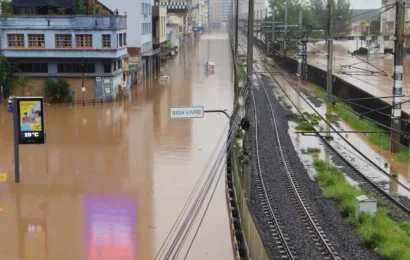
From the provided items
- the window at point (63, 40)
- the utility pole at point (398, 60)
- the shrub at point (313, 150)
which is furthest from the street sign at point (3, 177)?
the window at point (63, 40)

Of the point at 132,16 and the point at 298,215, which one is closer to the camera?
Answer: the point at 298,215

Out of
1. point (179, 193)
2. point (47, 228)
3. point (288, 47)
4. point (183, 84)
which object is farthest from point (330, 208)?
point (288, 47)

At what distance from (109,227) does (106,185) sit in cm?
363

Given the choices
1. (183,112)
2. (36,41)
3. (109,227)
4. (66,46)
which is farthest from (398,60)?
(36,41)

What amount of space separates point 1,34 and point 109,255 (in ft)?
73.9

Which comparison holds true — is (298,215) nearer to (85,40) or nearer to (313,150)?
(313,150)

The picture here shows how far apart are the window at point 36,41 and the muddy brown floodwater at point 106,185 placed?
3.11 m

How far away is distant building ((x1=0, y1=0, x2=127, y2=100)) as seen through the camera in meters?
31.8

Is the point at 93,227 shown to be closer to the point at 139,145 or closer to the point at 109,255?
the point at 109,255

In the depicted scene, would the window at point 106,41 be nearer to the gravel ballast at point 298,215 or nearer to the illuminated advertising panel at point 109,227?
the gravel ballast at point 298,215

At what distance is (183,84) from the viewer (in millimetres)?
43031

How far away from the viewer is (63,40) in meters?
32.1

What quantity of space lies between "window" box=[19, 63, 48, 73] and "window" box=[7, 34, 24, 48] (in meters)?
1.00

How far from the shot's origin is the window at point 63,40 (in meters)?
32.1
